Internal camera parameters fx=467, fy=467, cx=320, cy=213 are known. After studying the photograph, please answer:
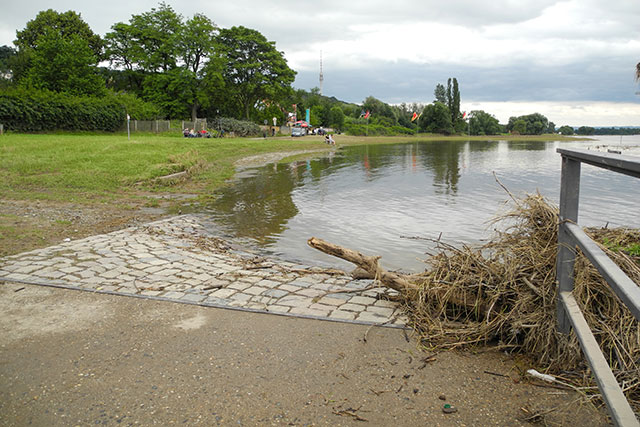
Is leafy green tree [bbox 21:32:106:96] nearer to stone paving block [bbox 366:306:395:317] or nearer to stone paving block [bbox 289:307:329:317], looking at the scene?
stone paving block [bbox 289:307:329:317]

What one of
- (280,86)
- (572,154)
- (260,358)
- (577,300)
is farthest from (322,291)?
(280,86)

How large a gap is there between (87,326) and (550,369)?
4.06m

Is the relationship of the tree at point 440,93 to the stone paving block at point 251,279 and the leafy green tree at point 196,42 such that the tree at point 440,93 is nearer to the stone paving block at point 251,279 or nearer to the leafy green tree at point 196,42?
the leafy green tree at point 196,42

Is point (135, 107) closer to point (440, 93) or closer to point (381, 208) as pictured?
point (381, 208)

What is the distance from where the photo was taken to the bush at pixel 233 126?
2249 inches

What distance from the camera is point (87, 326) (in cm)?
A: 443

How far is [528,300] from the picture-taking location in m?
3.83

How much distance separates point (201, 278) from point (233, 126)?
53.4m

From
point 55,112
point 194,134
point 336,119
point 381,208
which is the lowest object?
point 381,208

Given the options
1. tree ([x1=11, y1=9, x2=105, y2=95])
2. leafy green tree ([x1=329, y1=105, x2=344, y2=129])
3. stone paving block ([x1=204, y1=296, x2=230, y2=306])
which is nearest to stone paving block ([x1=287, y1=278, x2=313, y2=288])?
stone paving block ([x1=204, y1=296, x2=230, y2=306])

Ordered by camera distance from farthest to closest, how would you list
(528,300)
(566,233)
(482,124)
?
(482,124), (528,300), (566,233)

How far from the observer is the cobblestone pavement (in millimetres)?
5051

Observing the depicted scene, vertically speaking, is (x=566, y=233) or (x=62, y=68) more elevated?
(x=62, y=68)

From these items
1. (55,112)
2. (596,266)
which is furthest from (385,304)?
(55,112)
